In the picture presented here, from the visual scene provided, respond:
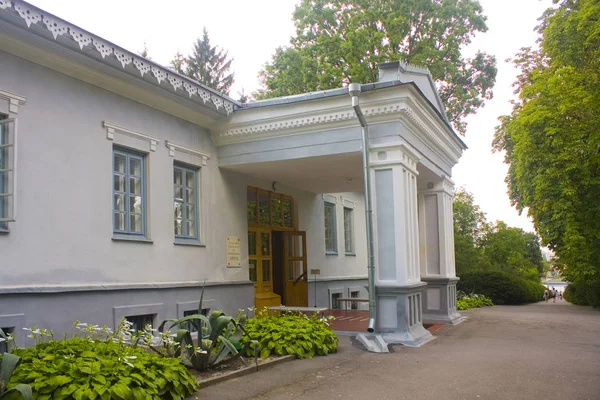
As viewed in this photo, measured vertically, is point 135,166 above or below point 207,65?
below

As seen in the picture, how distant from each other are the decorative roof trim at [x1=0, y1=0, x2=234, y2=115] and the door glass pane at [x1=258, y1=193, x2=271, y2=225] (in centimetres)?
367

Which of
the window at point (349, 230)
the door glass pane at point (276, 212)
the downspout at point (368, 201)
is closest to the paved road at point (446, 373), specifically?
the downspout at point (368, 201)

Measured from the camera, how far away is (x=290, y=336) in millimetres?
8859

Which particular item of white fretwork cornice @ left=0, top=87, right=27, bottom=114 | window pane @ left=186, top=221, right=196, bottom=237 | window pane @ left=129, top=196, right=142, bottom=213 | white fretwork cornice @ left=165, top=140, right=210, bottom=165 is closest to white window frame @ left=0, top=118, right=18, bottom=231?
white fretwork cornice @ left=0, top=87, right=27, bottom=114

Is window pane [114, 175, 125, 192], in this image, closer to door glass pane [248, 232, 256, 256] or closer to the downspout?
the downspout

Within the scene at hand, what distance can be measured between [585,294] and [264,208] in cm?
1603

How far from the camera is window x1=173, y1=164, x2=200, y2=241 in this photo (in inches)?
438

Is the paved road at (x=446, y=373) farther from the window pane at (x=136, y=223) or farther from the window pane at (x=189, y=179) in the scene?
the window pane at (x=189, y=179)

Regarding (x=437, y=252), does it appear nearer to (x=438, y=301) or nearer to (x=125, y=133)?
(x=438, y=301)

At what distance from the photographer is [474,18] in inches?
1094

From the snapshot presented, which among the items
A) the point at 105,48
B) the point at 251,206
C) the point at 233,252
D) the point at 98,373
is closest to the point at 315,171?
the point at 251,206

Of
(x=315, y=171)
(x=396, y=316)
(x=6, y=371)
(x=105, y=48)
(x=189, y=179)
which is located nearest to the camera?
(x=6, y=371)

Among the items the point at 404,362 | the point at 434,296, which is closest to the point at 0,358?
the point at 404,362

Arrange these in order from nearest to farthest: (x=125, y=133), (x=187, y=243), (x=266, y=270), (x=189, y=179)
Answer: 1. (x=125, y=133)
2. (x=187, y=243)
3. (x=189, y=179)
4. (x=266, y=270)
